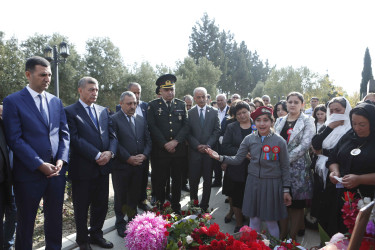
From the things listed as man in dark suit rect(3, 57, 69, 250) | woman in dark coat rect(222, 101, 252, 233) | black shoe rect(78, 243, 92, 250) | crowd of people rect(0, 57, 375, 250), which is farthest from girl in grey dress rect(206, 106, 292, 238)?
black shoe rect(78, 243, 92, 250)

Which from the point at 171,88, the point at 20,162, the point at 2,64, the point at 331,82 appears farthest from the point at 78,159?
the point at 331,82

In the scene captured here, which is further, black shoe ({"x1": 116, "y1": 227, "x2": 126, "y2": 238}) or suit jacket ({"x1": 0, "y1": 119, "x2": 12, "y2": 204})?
black shoe ({"x1": 116, "y1": 227, "x2": 126, "y2": 238})

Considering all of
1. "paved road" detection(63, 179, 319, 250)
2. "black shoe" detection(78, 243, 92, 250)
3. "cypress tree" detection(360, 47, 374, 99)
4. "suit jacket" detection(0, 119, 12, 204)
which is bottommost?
"paved road" detection(63, 179, 319, 250)

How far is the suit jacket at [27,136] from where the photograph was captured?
276cm

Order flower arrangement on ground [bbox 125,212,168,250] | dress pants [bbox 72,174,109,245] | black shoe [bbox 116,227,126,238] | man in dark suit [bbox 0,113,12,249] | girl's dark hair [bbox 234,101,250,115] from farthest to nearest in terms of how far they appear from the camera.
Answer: girl's dark hair [bbox 234,101,250,115] < black shoe [bbox 116,227,126,238] < dress pants [bbox 72,174,109,245] < man in dark suit [bbox 0,113,12,249] < flower arrangement on ground [bbox 125,212,168,250]

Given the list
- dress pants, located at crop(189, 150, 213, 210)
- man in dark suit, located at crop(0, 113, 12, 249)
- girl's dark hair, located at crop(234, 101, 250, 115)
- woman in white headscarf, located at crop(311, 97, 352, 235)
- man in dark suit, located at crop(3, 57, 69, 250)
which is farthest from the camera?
dress pants, located at crop(189, 150, 213, 210)

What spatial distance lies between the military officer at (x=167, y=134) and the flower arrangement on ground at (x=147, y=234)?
252 cm

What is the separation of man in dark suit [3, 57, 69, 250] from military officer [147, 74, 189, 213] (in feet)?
5.75

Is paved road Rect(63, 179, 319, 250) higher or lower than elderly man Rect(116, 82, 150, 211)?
lower

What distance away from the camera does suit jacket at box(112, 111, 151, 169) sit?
4031mm

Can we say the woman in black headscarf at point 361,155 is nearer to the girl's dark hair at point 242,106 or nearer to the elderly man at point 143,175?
the girl's dark hair at point 242,106

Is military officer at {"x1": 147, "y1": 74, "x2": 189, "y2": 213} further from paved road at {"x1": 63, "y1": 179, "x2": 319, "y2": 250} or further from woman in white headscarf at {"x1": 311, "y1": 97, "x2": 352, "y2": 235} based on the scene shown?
woman in white headscarf at {"x1": 311, "y1": 97, "x2": 352, "y2": 235}

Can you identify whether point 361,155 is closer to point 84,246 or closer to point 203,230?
point 203,230

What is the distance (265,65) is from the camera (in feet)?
227
